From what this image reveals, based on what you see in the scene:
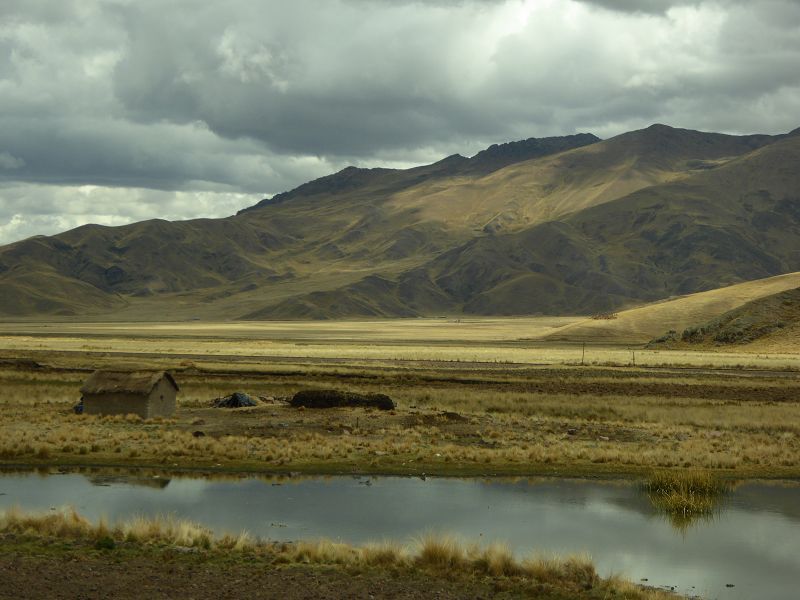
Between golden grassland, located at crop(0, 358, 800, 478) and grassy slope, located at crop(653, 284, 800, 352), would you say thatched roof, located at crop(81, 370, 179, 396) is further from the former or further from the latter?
grassy slope, located at crop(653, 284, 800, 352)

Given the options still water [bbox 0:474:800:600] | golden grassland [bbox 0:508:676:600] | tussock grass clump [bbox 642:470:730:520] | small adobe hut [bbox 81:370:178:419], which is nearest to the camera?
golden grassland [bbox 0:508:676:600]

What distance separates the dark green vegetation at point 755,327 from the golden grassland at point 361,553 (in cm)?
10669

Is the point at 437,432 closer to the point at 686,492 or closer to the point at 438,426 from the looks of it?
the point at 438,426

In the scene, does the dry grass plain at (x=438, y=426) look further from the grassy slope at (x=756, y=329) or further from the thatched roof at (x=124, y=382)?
the grassy slope at (x=756, y=329)

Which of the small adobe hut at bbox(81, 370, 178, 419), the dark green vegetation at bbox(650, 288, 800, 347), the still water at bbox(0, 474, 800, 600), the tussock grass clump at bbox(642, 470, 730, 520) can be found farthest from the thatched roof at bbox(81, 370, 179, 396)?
the dark green vegetation at bbox(650, 288, 800, 347)

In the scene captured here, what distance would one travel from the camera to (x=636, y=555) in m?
19.9

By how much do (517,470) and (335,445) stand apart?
6.72 metres

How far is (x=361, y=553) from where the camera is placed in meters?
17.7

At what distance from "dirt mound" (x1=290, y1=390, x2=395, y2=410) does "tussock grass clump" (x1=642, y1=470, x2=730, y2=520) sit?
17.2 meters

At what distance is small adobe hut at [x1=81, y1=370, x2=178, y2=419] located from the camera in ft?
127

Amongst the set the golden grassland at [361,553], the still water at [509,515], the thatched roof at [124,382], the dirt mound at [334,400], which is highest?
the thatched roof at [124,382]

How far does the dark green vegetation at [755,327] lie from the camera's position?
119169mm

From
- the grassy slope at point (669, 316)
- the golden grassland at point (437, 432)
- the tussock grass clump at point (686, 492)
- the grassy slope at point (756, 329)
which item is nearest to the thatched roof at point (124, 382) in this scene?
the golden grassland at point (437, 432)

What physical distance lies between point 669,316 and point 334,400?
12981 centimetres
